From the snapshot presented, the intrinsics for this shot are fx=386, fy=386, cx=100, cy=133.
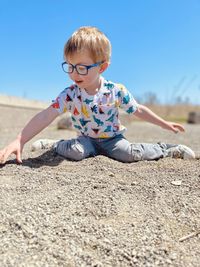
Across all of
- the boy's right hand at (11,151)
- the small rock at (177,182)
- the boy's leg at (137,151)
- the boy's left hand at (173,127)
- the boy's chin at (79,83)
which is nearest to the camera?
the small rock at (177,182)

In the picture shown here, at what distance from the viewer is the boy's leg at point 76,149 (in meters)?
2.33

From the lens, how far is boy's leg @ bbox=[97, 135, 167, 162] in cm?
242

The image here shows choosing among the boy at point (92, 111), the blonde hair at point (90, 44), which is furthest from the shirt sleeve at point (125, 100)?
the blonde hair at point (90, 44)

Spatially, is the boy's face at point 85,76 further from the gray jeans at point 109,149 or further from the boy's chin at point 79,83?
the gray jeans at point 109,149

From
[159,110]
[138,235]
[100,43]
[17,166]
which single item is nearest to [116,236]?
[138,235]

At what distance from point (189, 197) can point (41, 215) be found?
26.1 inches

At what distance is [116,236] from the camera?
141cm

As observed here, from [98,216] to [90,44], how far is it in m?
1.09

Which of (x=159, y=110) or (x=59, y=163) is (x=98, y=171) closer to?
(x=59, y=163)

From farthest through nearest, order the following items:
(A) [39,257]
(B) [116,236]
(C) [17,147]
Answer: (C) [17,147], (B) [116,236], (A) [39,257]

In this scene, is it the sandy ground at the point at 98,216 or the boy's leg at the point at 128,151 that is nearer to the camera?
the sandy ground at the point at 98,216

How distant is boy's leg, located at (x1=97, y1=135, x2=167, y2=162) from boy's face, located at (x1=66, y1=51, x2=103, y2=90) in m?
0.39

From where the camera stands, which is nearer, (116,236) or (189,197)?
(116,236)

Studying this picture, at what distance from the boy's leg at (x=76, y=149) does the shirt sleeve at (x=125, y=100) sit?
33 cm
